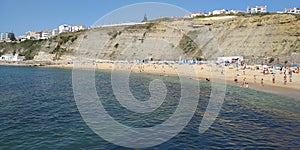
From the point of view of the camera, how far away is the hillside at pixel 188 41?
4841 cm

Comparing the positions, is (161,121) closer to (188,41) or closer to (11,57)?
(188,41)

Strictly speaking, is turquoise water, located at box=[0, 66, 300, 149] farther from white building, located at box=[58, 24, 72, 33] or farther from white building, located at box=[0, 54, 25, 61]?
white building, located at box=[58, 24, 72, 33]

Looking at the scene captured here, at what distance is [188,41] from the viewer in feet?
220

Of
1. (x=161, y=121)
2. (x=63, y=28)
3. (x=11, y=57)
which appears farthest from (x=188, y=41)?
(x=63, y=28)

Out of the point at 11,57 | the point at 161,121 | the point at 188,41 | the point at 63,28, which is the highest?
the point at 63,28

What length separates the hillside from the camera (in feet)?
159

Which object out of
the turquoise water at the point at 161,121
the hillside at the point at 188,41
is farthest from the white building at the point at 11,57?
the turquoise water at the point at 161,121

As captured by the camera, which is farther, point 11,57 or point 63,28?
point 63,28

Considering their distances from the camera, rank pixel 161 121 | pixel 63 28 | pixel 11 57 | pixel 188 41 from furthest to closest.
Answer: pixel 63 28, pixel 11 57, pixel 188 41, pixel 161 121

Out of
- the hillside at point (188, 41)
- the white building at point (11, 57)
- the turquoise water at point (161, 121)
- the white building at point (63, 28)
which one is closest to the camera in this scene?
Result: the turquoise water at point (161, 121)

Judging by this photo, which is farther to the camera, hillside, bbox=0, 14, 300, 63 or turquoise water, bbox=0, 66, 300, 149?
hillside, bbox=0, 14, 300, 63

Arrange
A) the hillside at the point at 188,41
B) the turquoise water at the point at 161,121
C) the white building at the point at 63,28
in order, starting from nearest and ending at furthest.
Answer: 1. the turquoise water at the point at 161,121
2. the hillside at the point at 188,41
3. the white building at the point at 63,28

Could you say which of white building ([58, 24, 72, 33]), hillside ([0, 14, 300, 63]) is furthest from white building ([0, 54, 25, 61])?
white building ([58, 24, 72, 33])

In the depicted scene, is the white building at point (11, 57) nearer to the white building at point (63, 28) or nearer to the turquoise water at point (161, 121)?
the white building at point (63, 28)
